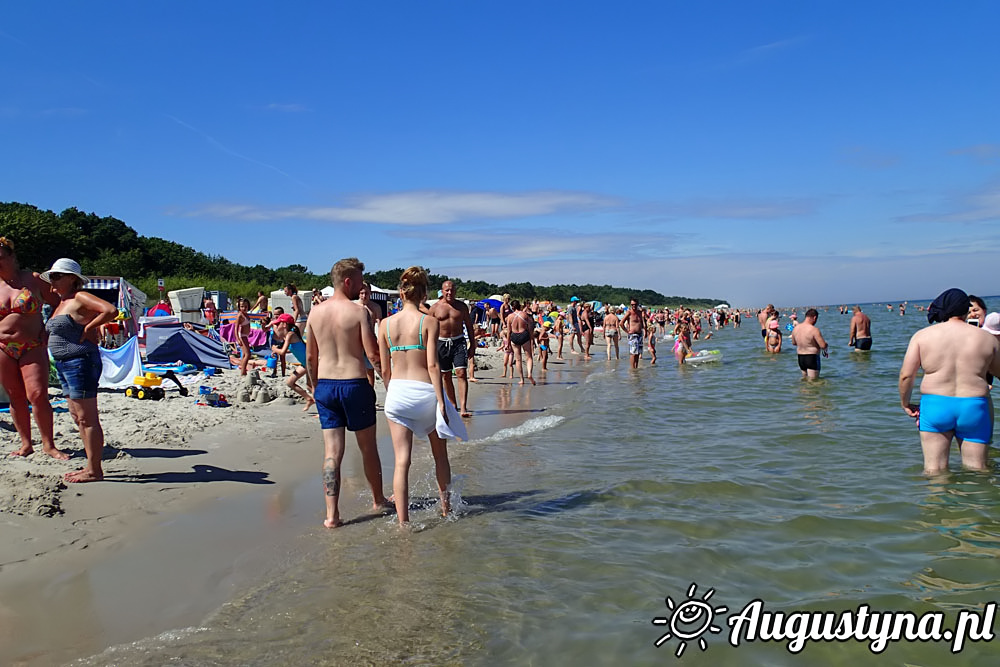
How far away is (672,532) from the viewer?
4461 mm

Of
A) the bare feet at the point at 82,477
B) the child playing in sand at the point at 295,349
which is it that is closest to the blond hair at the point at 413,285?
the bare feet at the point at 82,477

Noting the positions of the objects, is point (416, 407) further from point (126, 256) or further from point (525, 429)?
point (126, 256)

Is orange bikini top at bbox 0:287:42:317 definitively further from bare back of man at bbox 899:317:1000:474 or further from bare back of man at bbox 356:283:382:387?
bare back of man at bbox 899:317:1000:474

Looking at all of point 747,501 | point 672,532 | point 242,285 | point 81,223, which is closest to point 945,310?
point 747,501

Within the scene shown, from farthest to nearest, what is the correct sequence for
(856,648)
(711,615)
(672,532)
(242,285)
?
(242,285) < (672,532) < (711,615) < (856,648)

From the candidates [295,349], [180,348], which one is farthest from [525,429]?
[180,348]

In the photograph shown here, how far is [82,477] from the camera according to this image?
488cm

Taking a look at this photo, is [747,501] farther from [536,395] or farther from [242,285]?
[242,285]

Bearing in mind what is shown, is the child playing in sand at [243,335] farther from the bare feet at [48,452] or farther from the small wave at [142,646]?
the small wave at [142,646]

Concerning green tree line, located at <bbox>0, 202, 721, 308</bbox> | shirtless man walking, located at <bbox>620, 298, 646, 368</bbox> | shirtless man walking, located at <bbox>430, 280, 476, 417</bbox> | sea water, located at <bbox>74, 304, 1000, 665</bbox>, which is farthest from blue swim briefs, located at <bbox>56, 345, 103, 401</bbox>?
green tree line, located at <bbox>0, 202, 721, 308</bbox>

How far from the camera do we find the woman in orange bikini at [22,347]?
5191mm

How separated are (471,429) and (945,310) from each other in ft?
18.2

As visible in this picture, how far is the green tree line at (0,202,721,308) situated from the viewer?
37312 mm

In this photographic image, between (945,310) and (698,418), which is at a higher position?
(945,310)
